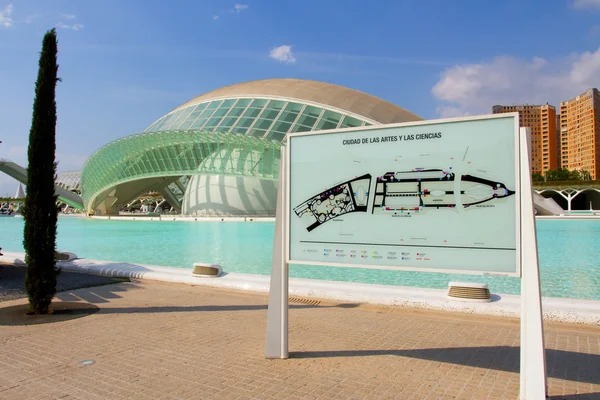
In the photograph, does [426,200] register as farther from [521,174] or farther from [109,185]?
[109,185]

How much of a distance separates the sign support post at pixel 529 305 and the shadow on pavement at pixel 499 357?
0.84m

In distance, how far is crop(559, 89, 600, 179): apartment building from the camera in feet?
353

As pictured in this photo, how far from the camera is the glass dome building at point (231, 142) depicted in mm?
37344

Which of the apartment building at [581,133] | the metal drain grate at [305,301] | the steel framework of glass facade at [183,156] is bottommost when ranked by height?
the metal drain grate at [305,301]

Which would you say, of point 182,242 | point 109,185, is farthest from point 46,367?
point 109,185

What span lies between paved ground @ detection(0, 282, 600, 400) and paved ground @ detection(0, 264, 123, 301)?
1.45m

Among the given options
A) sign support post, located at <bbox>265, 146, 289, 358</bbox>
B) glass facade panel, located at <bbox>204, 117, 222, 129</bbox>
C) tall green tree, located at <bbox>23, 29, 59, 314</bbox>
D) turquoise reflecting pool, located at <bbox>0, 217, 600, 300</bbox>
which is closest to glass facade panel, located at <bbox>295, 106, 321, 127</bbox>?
glass facade panel, located at <bbox>204, 117, 222, 129</bbox>

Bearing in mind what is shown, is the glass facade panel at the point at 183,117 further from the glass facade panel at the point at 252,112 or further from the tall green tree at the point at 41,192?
the tall green tree at the point at 41,192

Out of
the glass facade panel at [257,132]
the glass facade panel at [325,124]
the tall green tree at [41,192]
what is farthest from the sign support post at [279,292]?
the glass facade panel at [325,124]

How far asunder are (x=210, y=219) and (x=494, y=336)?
36412 mm

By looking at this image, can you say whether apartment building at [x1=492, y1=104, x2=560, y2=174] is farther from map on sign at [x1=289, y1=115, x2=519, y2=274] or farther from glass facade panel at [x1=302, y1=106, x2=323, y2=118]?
map on sign at [x1=289, y1=115, x2=519, y2=274]

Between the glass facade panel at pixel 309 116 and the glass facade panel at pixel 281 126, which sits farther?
the glass facade panel at pixel 309 116

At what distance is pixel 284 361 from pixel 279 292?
2.31ft

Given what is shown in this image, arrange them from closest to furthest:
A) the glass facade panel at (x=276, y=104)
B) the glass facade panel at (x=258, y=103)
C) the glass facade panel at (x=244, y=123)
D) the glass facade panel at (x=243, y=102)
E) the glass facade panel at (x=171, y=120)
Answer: the glass facade panel at (x=244, y=123), the glass facade panel at (x=276, y=104), the glass facade panel at (x=258, y=103), the glass facade panel at (x=243, y=102), the glass facade panel at (x=171, y=120)
